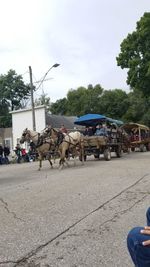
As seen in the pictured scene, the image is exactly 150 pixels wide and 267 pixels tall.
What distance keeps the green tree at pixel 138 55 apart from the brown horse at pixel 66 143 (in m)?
19.8

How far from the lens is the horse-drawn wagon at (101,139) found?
24766 mm

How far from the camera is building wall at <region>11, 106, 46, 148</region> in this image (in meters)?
47.1

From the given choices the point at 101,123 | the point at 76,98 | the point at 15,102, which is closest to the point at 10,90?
the point at 15,102

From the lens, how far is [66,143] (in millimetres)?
22000

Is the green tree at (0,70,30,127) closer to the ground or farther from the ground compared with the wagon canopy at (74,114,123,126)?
farther from the ground

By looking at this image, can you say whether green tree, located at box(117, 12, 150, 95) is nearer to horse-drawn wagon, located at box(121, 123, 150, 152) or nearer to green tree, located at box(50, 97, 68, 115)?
horse-drawn wagon, located at box(121, 123, 150, 152)

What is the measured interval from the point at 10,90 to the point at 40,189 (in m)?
65.8

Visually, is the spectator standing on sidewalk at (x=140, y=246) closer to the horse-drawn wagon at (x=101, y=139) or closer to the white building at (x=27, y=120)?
the horse-drawn wagon at (x=101, y=139)

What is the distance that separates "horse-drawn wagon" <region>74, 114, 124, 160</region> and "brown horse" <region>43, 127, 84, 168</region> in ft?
3.69

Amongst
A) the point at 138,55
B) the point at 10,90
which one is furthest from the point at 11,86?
the point at 138,55

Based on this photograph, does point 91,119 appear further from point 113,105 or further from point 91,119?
point 113,105

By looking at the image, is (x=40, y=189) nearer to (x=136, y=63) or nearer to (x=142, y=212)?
(x=142, y=212)

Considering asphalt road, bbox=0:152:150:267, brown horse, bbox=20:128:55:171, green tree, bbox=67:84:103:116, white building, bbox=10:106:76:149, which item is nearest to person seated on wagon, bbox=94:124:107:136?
brown horse, bbox=20:128:55:171

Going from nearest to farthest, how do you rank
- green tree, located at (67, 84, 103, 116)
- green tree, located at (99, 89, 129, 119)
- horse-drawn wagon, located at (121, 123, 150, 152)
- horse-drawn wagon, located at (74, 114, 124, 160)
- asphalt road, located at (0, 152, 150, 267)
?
asphalt road, located at (0, 152, 150, 267) < horse-drawn wagon, located at (74, 114, 124, 160) < horse-drawn wagon, located at (121, 123, 150, 152) < green tree, located at (67, 84, 103, 116) < green tree, located at (99, 89, 129, 119)
